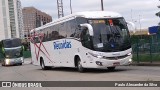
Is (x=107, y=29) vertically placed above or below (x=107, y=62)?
above

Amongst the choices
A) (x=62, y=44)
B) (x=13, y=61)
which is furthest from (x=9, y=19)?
(x=62, y=44)

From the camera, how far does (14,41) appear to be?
52.4 metres

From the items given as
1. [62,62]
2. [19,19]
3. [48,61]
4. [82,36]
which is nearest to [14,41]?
[48,61]

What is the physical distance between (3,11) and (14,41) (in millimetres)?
74737

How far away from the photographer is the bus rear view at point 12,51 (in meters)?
52.5

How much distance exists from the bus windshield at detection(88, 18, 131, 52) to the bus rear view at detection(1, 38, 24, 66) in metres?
31.4

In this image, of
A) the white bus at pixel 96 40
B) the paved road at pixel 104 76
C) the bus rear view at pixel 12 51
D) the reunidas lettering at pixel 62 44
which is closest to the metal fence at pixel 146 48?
the paved road at pixel 104 76

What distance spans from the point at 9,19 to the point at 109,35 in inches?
4303

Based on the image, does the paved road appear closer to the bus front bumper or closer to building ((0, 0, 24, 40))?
the bus front bumper

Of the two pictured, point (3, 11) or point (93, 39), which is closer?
→ point (93, 39)

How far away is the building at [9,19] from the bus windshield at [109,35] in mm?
104105

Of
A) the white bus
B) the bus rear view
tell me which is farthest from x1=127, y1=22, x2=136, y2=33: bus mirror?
the bus rear view

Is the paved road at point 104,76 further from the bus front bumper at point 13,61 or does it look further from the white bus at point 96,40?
the bus front bumper at point 13,61

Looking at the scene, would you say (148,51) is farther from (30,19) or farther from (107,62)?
(30,19)
